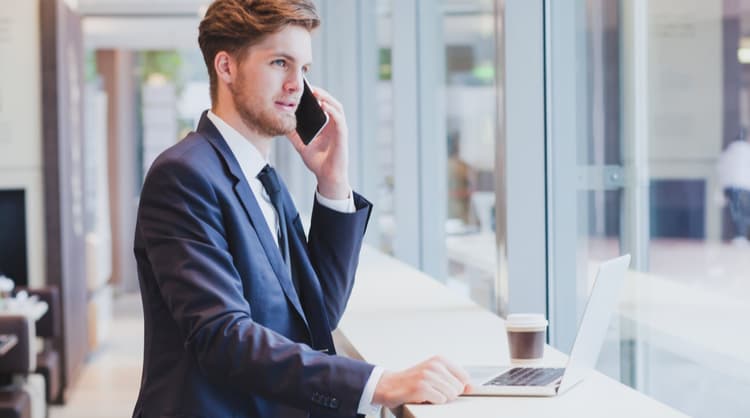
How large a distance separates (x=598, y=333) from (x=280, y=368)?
0.63 meters

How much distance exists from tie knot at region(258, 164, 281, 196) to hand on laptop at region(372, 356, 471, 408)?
434 mm

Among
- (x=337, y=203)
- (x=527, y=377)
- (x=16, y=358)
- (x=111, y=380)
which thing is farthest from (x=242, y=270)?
(x=111, y=380)

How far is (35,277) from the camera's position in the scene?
710 centimetres

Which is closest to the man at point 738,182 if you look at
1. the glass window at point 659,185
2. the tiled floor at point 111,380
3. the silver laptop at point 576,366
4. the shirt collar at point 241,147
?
the glass window at point 659,185

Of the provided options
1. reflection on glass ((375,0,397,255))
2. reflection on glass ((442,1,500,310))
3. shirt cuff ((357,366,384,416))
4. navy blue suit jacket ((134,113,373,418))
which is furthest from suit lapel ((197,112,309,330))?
reflection on glass ((375,0,397,255))

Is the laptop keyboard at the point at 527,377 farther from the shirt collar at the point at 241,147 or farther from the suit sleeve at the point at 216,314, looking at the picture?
the shirt collar at the point at 241,147

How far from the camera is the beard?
188 cm

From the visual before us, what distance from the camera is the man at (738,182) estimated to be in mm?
2043

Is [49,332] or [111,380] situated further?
[111,380]

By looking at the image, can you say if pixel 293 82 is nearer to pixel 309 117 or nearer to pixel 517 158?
pixel 309 117

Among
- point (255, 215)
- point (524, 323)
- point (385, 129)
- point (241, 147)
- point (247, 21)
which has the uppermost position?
point (247, 21)

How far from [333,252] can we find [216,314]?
547mm

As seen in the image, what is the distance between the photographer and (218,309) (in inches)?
65.4

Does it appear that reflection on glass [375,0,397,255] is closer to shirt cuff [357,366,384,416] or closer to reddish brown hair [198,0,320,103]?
reddish brown hair [198,0,320,103]
